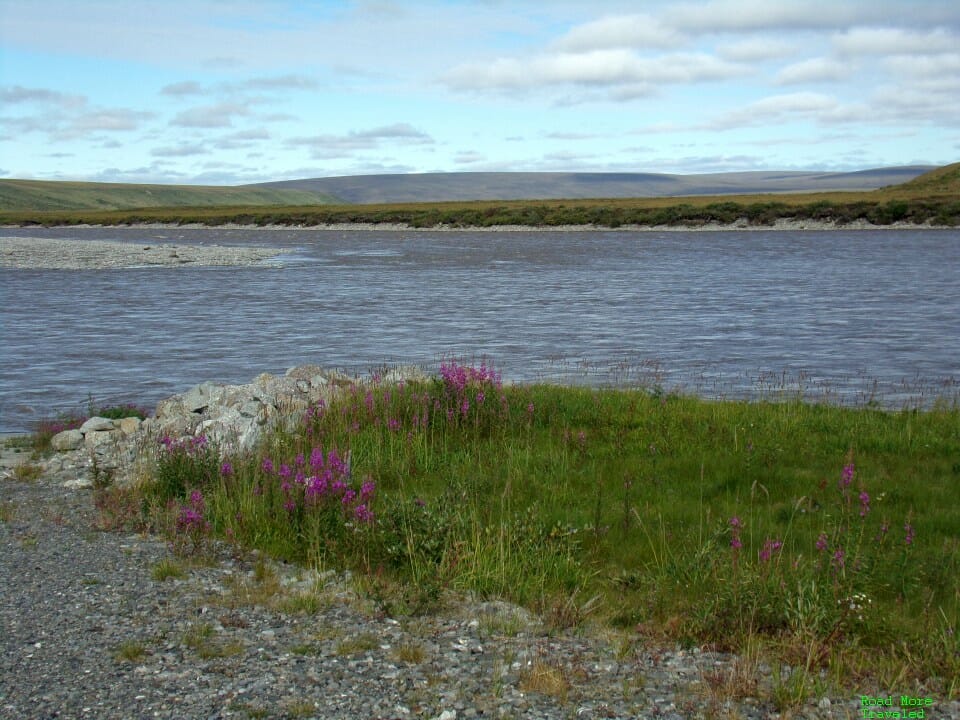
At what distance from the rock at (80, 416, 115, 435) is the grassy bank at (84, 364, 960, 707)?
2.70 m

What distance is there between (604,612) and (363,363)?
50.2 ft

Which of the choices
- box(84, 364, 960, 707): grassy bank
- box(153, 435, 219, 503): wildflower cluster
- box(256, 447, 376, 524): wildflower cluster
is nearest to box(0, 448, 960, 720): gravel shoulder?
box(84, 364, 960, 707): grassy bank

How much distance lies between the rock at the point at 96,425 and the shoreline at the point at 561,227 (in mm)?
84300

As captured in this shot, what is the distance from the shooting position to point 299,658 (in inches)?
234

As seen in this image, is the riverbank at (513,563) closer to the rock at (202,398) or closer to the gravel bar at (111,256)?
the rock at (202,398)

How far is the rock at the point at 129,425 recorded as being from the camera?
1285 centimetres

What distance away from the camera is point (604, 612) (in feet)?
21.9

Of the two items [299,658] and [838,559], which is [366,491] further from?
[838,559]

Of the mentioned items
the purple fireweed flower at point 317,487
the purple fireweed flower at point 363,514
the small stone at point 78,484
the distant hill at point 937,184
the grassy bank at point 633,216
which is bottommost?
the small stone at point 78,484

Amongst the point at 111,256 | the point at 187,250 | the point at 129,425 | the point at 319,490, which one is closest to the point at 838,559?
the point at 319,490

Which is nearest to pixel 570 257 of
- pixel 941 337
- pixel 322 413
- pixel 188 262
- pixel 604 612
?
pixel 188 262

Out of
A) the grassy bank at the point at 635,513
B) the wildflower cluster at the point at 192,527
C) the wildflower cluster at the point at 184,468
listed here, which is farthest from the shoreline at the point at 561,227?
the wildflower cluster at the point at 192,527

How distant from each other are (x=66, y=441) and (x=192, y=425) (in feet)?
5.65

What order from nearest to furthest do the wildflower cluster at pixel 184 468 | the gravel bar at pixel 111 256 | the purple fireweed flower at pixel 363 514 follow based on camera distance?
1. the purple fireweed flower at pixel 363 514
2. the wildflower cluster at pixel 184 468
3. the gravel bar at pixel 111 256
